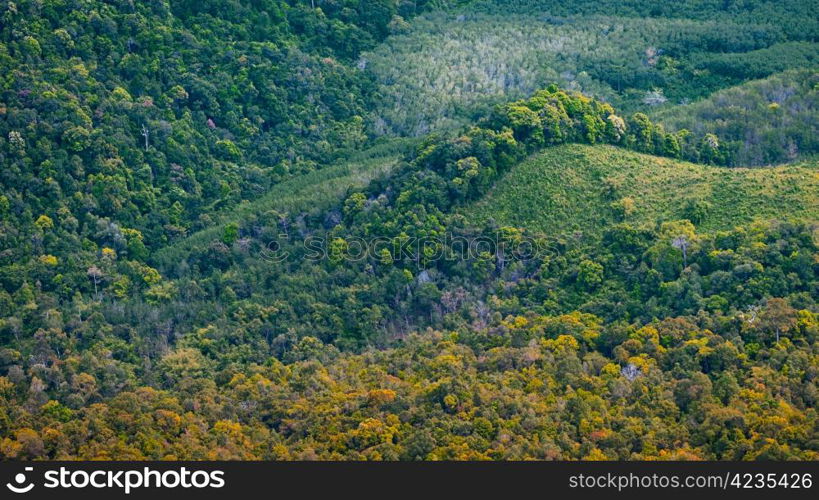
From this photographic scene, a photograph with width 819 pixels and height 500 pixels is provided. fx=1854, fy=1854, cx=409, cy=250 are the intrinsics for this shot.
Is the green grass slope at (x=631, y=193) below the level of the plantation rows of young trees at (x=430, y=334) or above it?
above

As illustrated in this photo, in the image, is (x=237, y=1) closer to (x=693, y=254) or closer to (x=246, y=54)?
(x=246, y=54)

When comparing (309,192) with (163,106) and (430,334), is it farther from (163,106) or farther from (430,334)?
(430,334)

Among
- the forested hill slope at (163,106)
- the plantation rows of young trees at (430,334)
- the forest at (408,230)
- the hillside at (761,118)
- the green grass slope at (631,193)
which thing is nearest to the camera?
the plantation rows of young trees at (430,334)

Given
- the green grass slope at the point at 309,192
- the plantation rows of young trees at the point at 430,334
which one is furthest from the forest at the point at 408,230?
the green grass slope at the point at 309,192

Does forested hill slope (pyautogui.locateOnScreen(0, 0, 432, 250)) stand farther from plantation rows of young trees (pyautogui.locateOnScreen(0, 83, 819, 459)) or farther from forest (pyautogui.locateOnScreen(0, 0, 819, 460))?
plantation rows of young trees (pyautogui.locateOnScreen(0, 83, 819, 459))

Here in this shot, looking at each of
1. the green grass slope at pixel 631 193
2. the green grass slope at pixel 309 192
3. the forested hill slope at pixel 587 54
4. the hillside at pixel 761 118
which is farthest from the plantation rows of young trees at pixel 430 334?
the forested hill slope at pixel 587 54

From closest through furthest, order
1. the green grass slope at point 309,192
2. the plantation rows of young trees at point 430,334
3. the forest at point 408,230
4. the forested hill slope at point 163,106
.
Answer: the plantation rows of young trees at point 430,334, the forest at point 408,230, the green grass slope at point 309,192, the forested hill slope at point 163,106

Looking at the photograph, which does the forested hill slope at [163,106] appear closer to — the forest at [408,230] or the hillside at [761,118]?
the forest at [408,230]

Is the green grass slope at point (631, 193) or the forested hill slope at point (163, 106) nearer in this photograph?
the green grass slope at point (631, 193)
